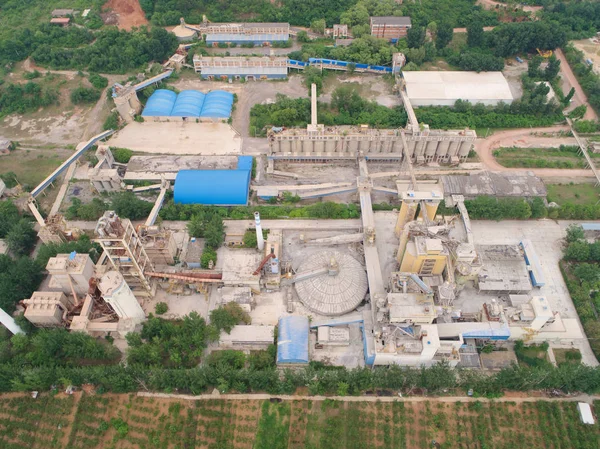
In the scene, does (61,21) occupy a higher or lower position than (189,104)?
higher

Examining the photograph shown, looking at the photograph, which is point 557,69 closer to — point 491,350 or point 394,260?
point 394,260

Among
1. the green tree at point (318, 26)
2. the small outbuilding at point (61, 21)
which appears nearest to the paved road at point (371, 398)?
the green tree at point (318, 26)

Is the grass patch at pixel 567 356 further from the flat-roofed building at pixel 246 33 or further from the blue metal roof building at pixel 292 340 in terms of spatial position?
the flat-roofed building at pixel 246 33

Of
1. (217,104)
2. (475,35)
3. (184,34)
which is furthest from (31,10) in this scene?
(475,35)

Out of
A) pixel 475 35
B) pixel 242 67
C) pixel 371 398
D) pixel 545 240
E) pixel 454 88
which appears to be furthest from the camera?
pixel 475 35

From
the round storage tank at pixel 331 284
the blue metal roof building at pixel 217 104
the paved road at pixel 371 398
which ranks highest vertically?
the blue metal roof building at pixel 217 104

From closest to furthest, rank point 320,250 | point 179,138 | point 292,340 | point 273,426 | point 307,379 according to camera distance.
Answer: point 273,426
point 307,379
point 292,340
point 320,250
point 179,138

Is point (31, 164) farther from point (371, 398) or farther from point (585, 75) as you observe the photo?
point (585, 75)
